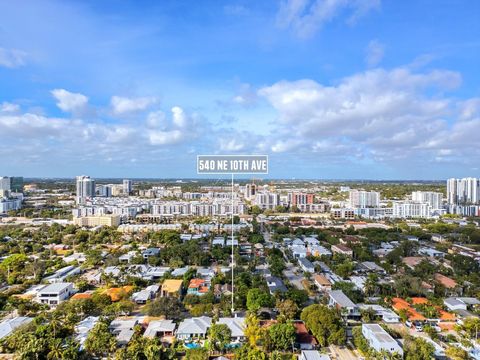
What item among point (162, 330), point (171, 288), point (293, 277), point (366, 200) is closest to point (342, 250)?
point (293, 277)

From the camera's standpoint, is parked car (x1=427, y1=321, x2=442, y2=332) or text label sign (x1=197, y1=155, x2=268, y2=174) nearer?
text label sign (x1=197, y1=155, x2=268, y2=174)

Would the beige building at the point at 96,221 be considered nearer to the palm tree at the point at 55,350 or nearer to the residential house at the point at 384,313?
the palm tree at the point at 55,350

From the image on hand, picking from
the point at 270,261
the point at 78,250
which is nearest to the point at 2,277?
the point at 78,250

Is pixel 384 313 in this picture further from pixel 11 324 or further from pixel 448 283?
pixel 11 324

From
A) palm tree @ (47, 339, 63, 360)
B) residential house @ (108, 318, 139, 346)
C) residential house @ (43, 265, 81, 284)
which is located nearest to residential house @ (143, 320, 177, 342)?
residential house @ (108, 318, 139, 346)

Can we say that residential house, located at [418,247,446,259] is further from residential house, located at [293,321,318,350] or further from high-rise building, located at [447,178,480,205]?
high-rise building, located at [447,178,480,205]

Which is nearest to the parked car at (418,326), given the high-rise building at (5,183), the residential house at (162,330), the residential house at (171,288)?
the residential house at (162,330)
